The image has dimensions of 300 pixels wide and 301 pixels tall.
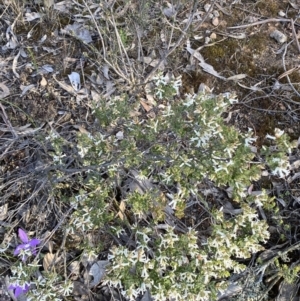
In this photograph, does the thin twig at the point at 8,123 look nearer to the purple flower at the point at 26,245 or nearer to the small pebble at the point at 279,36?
the purple flower at the point at 26,245

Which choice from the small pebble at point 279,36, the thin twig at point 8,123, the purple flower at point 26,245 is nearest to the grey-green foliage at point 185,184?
the purple flower at point 26,245

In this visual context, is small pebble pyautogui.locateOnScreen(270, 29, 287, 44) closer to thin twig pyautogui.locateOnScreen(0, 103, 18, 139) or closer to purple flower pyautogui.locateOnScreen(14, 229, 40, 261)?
thin twig pyautogui.locateOnScreen(0, 103, 18, 139)

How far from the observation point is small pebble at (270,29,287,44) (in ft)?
9.05

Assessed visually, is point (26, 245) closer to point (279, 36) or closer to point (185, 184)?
point (185, 184)

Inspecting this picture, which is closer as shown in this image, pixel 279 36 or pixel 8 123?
pixel 8 123

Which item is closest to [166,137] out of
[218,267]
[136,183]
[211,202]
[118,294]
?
[136,183]

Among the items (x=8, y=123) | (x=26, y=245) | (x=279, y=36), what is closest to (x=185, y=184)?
(x=26, y=245)

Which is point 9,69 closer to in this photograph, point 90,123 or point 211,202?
point 90,123

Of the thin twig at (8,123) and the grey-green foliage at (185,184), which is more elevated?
the grey-green foliage at (185,184)

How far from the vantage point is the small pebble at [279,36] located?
9.05ft

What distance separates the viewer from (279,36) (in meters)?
2.76

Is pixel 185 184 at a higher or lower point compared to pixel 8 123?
higher

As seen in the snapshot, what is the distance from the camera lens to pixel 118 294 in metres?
2.26

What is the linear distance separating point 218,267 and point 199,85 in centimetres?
109
